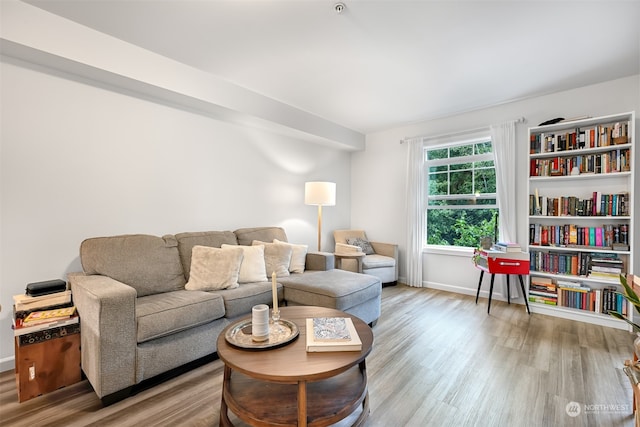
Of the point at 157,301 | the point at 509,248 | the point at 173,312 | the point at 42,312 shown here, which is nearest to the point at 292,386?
the point at 173,312

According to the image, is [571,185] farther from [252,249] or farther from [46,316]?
[46,316]

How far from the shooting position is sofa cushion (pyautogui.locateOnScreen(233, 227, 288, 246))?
3143 mm

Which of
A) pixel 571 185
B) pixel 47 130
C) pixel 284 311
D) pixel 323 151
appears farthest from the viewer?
pixel 323 151

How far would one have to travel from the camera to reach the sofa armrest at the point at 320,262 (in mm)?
3168

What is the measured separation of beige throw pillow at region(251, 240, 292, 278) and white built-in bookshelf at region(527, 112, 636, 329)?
275 cm

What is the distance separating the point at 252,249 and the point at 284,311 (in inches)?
39.3

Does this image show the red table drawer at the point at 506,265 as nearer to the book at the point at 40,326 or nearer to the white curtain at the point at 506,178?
the white curtain at the point at 506,178

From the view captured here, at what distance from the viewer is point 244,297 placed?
2.31 metres

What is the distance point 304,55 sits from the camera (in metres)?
2.48

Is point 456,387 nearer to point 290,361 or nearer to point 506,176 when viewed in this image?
point 290,361

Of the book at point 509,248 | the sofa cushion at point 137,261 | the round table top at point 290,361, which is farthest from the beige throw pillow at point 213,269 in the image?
the book at point 509,248

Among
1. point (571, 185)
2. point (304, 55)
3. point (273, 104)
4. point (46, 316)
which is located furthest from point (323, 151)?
point (46, 316)

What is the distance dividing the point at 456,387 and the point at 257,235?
7.53 feet

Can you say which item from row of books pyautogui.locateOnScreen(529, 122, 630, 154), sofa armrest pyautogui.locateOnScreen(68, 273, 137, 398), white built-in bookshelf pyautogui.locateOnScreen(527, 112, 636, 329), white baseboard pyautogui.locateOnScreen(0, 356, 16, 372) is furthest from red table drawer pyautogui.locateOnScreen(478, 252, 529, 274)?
white baseboard pyautogui.locateOnScreen(0, 356, 16, 372)
